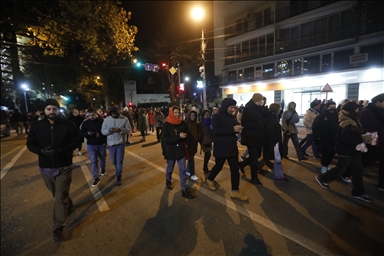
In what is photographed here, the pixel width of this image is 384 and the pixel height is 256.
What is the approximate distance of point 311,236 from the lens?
2.98 metres

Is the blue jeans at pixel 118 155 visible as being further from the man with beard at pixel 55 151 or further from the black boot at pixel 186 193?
the man with beard at pixel 55 151

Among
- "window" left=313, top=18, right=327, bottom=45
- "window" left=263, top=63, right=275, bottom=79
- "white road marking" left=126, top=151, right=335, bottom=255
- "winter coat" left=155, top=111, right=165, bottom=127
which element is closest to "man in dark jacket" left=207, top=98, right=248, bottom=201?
"white road marking" left=126, top=151, right=335, bottom=255

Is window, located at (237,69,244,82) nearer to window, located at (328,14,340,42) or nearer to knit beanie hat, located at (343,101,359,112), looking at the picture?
window, located at (328,14,340,42)

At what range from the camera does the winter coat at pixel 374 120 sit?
4172 millimetres

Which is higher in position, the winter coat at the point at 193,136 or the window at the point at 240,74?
the window at the point at 240,74

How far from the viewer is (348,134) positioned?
3.79m

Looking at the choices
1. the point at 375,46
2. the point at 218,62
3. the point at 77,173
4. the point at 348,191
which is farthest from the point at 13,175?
the point at 218,62

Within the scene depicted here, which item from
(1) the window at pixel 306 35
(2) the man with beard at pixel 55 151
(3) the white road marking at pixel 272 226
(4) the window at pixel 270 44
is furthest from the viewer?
(4) the window at pixel 270 44

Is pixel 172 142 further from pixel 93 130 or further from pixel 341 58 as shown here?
pixel 341 58

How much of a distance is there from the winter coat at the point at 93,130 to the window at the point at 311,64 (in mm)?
18897

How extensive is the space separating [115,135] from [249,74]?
22.2m

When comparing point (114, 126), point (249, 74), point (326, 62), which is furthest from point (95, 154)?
point (249, 74)

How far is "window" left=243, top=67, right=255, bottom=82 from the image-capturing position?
23.8m

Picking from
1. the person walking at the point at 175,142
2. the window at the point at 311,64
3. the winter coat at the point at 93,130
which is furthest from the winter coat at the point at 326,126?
the window at the point at 311,64
